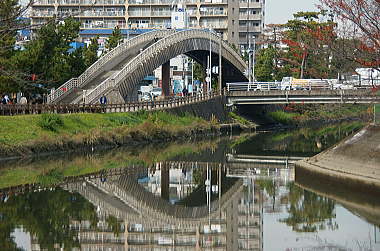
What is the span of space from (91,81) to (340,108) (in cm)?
5132

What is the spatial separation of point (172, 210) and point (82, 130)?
28209 mm

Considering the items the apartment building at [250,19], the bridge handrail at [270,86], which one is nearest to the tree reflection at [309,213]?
the bridge handrail at [270,86]

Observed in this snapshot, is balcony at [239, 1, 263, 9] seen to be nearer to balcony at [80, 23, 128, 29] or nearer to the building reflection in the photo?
balcony at [80, 23, 128, 29]

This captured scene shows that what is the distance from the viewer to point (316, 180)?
40.7 metres

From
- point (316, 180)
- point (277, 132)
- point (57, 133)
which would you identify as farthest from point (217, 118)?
point (316, 180)

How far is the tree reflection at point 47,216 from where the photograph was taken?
27281 millimetres

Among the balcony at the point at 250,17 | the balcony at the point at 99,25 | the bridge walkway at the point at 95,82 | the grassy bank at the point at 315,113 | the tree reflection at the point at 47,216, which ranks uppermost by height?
the balcony at the point at 250,17

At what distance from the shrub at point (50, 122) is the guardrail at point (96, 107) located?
6.35 ft

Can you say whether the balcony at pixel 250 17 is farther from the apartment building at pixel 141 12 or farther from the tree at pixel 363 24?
the tree at pixel 363 24

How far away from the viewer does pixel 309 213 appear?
32906mm

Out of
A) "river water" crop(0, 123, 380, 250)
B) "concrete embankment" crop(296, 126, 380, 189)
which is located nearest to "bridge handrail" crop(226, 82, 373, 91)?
"river water" crop(0, 123, 380, 250)

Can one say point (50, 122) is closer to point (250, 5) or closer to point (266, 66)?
point (266, 66)

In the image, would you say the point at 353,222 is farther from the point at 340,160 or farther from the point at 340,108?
the point at 340,108

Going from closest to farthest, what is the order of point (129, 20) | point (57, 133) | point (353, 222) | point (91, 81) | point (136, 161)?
point (353, 222) < point (136, 161) < point (57, 133) < point (91, 81) < point (129, 20)
